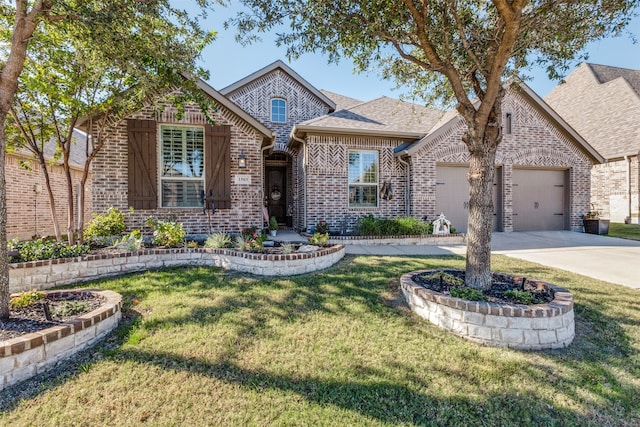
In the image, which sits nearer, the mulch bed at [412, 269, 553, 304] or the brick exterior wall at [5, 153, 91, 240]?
the mulch bed at [412, 269, 553, 304]

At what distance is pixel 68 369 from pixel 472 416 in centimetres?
340

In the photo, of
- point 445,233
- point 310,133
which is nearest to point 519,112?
point 445,233

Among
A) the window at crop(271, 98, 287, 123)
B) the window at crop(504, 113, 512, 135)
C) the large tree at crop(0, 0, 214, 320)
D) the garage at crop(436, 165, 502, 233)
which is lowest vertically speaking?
the garage at crop(436, 165, 502, 233)

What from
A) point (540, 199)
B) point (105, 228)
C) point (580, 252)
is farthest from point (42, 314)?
point (540, 199)

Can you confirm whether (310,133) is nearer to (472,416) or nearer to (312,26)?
(312,26)

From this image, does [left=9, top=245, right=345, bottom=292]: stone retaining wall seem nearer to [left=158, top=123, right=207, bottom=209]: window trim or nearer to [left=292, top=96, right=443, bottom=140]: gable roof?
[left=158, top=123, right=207, bottom=209]: window trim

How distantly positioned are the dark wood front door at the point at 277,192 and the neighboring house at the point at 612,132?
42.0 feet

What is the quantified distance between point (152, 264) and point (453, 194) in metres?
9.09

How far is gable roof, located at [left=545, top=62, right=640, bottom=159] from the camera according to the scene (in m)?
13.2

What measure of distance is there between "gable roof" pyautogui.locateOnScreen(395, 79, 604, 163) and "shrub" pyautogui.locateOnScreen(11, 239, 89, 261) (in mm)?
8481

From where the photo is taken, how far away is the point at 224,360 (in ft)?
8.77

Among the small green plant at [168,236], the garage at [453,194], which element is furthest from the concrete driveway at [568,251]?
the small green plant at [168,236]

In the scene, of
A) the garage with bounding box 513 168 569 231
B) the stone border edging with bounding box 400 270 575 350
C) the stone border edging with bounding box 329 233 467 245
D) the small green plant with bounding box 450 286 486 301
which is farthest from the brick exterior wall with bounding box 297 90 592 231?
the stone border edging with bounding box 400 270 575 350

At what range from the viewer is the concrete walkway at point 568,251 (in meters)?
5.42
